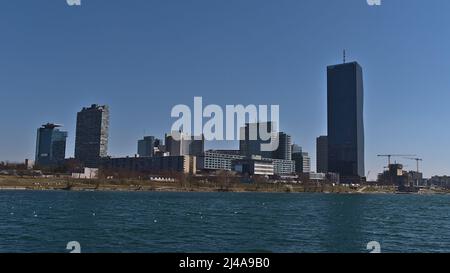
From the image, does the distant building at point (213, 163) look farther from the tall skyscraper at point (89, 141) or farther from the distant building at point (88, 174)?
the distant building at point (88, 174)

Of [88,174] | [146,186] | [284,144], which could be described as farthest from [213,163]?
[284,144]

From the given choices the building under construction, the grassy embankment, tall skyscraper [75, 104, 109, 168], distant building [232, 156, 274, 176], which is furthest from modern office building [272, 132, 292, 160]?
the building under construction

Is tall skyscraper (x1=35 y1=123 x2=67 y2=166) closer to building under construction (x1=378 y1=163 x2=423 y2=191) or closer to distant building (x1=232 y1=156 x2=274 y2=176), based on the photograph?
distant building (x1=232 y1=156 x2=274 y2=176)

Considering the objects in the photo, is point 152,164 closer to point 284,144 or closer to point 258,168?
point 258,168

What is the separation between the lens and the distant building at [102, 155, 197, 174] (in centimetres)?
13475

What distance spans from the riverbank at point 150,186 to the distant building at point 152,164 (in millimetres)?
4809

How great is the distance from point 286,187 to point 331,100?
11620 cm

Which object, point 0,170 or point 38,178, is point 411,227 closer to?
point 38,178

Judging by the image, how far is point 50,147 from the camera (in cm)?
13900

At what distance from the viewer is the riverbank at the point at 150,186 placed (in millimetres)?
121188

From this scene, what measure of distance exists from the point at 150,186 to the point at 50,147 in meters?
33.2

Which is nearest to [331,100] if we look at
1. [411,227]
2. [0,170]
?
[411,227]
